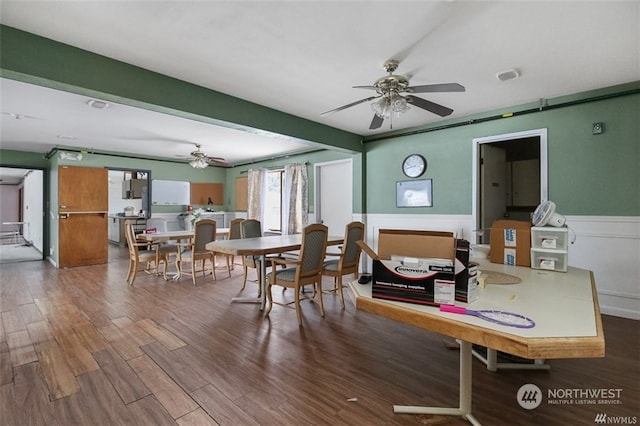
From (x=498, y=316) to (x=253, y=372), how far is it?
1.75m

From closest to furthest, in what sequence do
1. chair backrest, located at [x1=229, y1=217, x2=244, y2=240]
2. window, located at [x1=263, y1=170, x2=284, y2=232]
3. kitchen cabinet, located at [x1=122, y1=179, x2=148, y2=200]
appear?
chair backrest, located at [x1=229, y1=217, x2=244, y2=240]
window, located at [x1=263, y1=170, x2=284, y2=232]
kitchen cabinet, located at [x1=122, y1=179, x2=148, y2=200]

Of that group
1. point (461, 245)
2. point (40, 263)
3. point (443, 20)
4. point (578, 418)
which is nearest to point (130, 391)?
point (461, 245)

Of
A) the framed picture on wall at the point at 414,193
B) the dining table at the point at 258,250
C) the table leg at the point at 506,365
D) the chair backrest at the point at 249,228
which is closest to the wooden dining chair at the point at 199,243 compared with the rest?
the chair backrest at the point at 249,228

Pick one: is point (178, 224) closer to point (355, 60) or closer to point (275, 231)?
point (275, 231)

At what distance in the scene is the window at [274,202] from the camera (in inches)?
295

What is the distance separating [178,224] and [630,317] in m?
8.96

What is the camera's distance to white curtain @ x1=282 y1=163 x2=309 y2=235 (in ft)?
21.7

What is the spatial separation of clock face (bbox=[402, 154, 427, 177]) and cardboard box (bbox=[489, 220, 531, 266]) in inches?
98.5

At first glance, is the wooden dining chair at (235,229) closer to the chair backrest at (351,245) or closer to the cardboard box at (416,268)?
the chair backrest at (351,245)

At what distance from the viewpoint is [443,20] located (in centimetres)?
207

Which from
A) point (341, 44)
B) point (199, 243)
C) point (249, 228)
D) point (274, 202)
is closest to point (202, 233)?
point (199, 243)

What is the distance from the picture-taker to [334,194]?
622 cm

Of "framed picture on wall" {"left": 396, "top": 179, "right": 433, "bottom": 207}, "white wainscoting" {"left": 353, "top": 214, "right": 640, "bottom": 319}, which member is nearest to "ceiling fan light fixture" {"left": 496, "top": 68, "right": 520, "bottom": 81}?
"white wainscoting" {"left": 353, "top": 214, "right": 640, "bottom": 319}

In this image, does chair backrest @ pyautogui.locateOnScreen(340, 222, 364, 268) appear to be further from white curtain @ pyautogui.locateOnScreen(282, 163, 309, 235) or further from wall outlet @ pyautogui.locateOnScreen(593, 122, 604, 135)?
white curtain @ pyautogui.locateOnScreen(282, 163, 309, 235)
